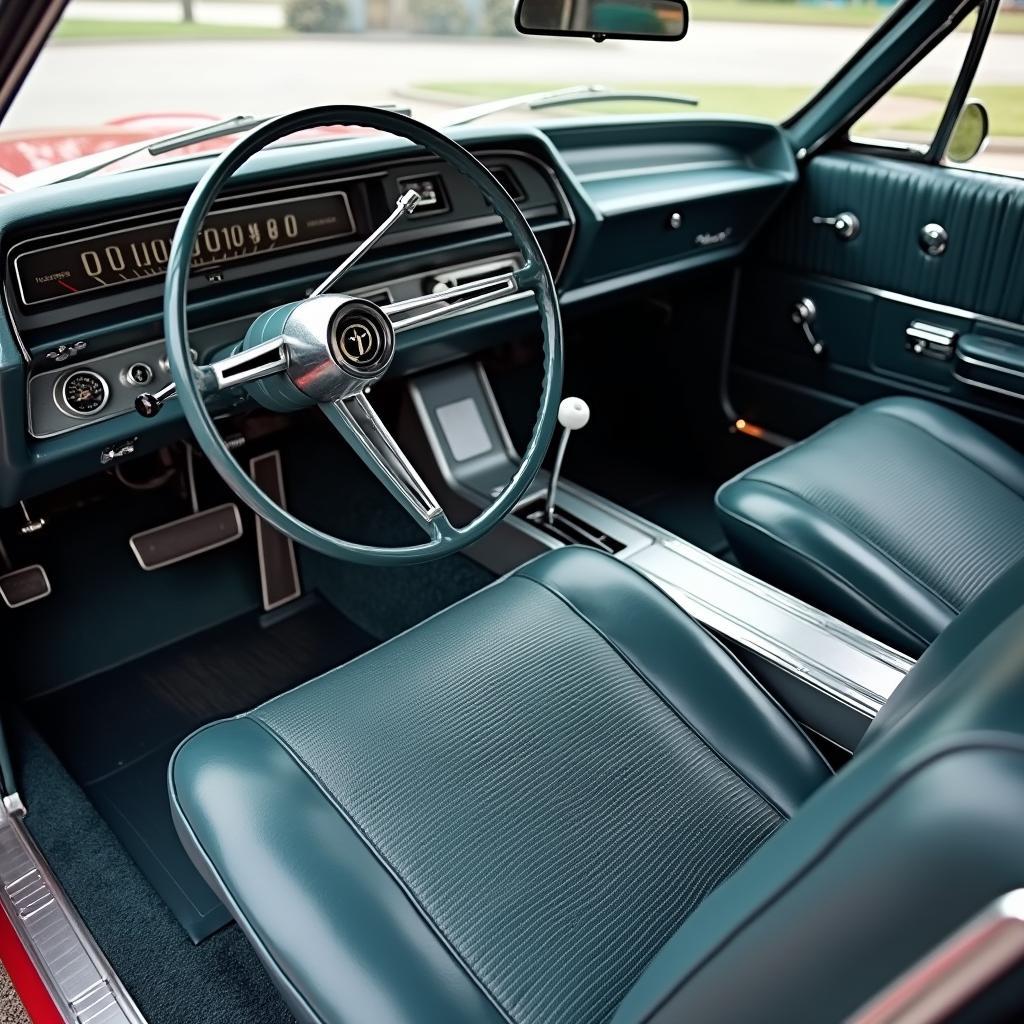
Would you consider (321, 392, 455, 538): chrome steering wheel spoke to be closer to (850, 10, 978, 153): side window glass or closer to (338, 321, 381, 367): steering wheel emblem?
(338, 321, 381, 367): steering wheel emblem

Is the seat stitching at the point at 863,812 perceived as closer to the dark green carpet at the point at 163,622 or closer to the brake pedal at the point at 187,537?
the dark green carpet at the point at 163,622

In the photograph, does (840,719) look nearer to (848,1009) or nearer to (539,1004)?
(539,1004)

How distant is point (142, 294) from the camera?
145 centimetres

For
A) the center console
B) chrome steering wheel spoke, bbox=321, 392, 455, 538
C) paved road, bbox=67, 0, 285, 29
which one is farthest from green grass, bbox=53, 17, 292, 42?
chrome steering wheel spoke, bbox=321, 392, 455, 538

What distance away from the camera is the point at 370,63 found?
923 cm

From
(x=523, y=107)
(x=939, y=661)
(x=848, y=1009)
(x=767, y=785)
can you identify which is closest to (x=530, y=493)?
(x=523, y=107)

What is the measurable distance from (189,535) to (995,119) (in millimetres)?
1989

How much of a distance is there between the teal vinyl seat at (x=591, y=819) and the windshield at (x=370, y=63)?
85 cm

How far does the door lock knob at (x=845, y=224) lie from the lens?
229 centimetres

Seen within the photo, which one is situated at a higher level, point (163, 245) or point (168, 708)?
point (163, 245)

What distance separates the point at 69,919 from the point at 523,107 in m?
1.75

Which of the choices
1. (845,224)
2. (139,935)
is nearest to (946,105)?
(845,224)

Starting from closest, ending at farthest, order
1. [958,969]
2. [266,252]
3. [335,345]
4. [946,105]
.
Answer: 1. [958,969]
2. [335,345]
3. [266,252]
4. [946,105]

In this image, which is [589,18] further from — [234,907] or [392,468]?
[234,907]
